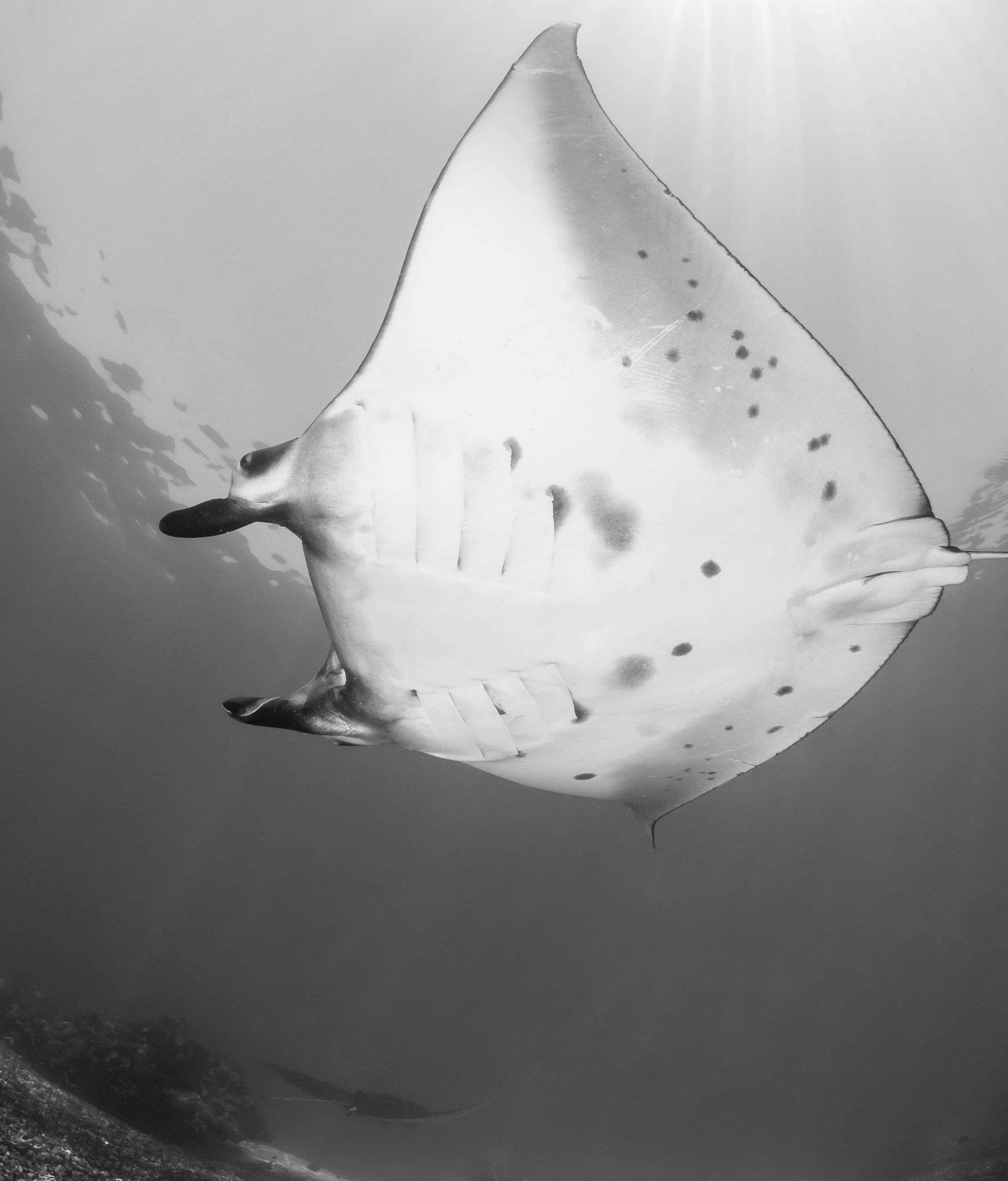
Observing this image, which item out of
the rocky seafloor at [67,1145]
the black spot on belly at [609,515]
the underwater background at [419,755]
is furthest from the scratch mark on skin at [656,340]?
the underwater background at [419,755]

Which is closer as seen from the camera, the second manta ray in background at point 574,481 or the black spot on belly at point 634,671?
the second manta ray in background at point 574,481

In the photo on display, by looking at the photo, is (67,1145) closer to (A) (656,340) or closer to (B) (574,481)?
(B) (574,481)

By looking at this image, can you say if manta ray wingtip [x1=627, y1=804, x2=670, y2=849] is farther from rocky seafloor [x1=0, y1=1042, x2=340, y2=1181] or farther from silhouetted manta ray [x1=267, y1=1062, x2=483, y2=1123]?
silhouetted manta ray [x1=267, y1=1062, x2=483, y2=1123]

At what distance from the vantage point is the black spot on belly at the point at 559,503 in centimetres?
128

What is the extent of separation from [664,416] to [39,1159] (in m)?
3.28

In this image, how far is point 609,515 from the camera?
130 cm

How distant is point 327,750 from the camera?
2023cm

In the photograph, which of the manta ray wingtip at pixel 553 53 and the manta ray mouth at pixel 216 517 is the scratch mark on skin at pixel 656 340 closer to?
the manta ray wingtip at pixel 553 53

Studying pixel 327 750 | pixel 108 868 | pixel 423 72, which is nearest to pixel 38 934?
pixel 108 868

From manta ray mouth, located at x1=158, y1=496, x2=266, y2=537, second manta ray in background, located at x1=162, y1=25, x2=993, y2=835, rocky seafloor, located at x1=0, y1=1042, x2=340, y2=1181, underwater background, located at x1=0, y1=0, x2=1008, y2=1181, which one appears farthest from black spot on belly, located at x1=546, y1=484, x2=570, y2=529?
underwater background, located at x1=0, y1=0, x2=1008, y2=1181

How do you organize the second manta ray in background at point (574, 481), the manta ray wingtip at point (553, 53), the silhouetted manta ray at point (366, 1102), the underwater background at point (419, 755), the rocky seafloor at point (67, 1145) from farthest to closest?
the silhouetted manta ray at point (366, 1102) → the underwater background at point (419, 755) → the rocky seafloor at point (67, 1145) → the second manta ray in background at point (574, 481) → the manta ray wingtip at point (553, 53)

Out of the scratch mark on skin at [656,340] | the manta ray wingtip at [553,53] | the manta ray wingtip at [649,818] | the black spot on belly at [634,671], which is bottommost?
the manta ray wingtip at [649,818]

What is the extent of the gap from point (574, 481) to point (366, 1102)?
13.9 m

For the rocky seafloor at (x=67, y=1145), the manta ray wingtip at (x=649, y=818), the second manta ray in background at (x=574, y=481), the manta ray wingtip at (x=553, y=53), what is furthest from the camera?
the rocky seafloor at (x=67, y=1145)
